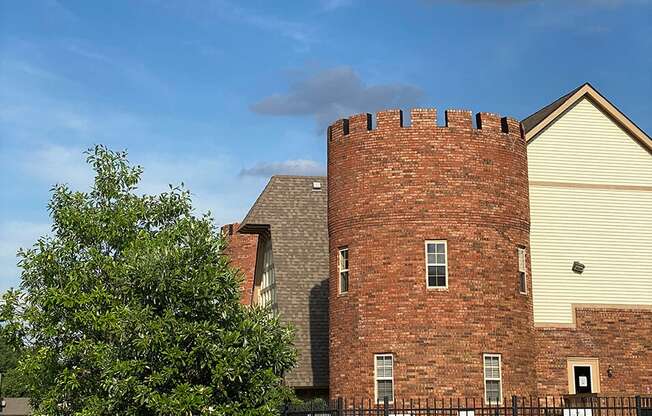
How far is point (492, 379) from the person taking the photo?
2631 centimetres

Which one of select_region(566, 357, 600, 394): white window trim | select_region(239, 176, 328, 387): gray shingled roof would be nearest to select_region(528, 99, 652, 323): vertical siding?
select_region(566, 357, 600, 394): white window trim

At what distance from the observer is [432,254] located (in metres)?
26.7

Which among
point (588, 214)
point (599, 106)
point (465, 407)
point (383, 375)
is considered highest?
point (599, 106)

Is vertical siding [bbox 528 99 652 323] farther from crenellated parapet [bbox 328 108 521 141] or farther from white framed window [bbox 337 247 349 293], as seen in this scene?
white framed window [bbox 337 247 349 293]

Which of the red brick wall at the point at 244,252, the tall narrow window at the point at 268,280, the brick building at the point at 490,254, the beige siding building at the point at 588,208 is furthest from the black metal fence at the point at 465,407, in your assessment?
the red brick wall at the point at 244,252

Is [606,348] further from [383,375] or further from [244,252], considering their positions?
[244,252]

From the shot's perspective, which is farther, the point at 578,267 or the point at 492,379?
the point at 578,267

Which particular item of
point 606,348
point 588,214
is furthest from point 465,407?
point 588,214

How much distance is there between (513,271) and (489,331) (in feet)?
6.77

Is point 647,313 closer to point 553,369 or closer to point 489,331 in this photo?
point 553,369

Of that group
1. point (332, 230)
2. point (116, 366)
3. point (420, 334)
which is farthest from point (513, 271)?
point (116, 366)

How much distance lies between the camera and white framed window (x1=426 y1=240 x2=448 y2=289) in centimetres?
2652

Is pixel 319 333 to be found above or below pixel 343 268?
below

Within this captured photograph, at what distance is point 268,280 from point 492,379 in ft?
46.6
